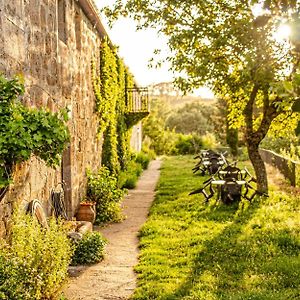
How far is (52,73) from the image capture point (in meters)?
6.64

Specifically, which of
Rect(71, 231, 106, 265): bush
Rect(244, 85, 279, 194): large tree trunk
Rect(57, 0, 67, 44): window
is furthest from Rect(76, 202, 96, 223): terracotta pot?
Rect(244, 85, 279, 194): large tree trunk

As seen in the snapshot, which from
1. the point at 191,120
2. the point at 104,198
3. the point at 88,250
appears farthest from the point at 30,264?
the point at 191,120

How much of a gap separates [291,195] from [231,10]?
4.74 meters

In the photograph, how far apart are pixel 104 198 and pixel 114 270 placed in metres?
3.54

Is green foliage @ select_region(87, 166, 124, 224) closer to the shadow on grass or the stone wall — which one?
the stone wall

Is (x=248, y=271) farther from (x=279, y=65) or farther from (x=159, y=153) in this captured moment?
(x=159, y=153)

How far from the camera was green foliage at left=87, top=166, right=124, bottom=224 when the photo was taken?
925 cm

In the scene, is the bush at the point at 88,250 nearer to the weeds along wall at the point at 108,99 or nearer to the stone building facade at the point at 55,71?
the stone building facade at the point at 55,71

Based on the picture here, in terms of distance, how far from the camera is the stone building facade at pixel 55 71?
4887mm

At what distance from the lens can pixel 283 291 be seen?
5.05 metres

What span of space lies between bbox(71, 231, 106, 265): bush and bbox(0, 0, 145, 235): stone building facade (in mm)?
748

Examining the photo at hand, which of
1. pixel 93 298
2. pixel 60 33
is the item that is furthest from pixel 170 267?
pixel 60 33

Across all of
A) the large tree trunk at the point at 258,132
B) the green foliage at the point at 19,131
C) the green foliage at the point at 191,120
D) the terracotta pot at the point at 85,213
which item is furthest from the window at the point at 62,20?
the green foliage at the point at 191,120

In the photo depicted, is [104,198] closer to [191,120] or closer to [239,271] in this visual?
[239,271]
